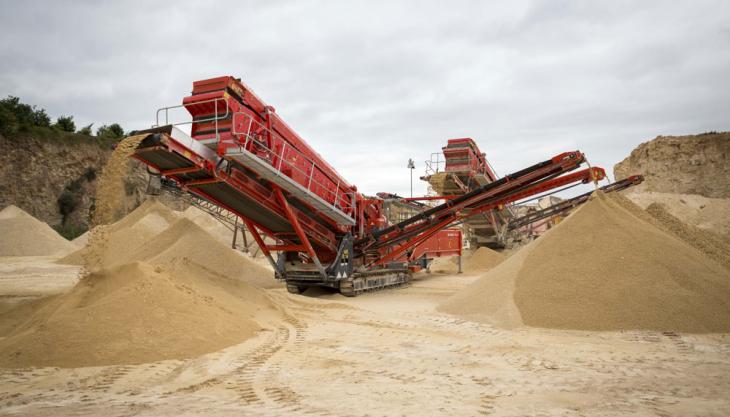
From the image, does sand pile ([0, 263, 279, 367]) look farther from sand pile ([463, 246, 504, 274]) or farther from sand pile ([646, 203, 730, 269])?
sand pile ([463, 246, 504, 274])

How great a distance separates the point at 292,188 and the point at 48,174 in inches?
1215

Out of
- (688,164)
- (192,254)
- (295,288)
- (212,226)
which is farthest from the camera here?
(212,226)

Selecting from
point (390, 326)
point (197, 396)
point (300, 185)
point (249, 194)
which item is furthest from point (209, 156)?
point (197, 396)

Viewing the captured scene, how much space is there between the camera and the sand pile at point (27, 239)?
23656mm

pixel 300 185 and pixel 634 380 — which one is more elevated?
pixel 300 185

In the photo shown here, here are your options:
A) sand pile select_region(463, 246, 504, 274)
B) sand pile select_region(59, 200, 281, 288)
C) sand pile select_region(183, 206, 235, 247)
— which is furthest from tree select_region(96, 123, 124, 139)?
sand pile select_region(463, 246, 504, 274)

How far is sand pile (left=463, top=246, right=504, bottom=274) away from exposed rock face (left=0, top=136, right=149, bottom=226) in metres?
27.6

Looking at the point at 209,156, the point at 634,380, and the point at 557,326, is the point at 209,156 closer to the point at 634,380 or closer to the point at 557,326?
the point at 557,326

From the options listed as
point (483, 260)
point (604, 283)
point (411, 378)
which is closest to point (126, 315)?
point (411, 378)

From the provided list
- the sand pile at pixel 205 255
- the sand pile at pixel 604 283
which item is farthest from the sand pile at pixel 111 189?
the sand pile at pixel 205 255

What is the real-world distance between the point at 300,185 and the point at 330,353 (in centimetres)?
458

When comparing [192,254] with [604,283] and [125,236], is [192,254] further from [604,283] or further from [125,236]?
[604,283]

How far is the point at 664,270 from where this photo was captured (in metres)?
7.30

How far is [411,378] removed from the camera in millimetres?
4496
